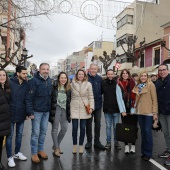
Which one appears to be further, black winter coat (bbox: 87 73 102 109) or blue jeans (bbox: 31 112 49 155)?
black winter coat (bbox: 87 73 102 109)

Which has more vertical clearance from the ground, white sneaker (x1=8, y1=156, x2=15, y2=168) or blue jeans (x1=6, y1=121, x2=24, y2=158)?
blue jeans (x1=6, y1=121, x2=24, y2=158)

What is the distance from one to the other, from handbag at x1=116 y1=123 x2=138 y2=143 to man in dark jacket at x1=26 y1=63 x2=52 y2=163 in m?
1.78

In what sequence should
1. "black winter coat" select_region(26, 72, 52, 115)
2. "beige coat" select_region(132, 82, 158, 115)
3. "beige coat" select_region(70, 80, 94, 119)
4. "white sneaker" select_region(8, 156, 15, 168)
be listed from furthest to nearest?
"beige coat" select_region(70, 80, 94, 119) < "beige coat" select_region(132, 82, 158, 115) < "black winter coat" select_region(26, 72, 52, 115) < "white sneaker" select_region(8, 156, 15, 168)

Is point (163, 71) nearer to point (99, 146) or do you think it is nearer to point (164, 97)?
point (164, 97)

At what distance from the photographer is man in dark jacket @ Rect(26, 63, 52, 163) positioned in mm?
5078

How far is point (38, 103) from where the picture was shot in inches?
202

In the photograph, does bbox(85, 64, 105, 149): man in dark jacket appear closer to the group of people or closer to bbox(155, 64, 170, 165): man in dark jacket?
the group of people

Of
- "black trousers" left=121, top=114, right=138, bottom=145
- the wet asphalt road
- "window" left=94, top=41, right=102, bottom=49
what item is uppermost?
"window" left=94, top=41, right=102, bottom=49

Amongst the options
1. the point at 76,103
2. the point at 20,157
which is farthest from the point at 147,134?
the point at 20,157

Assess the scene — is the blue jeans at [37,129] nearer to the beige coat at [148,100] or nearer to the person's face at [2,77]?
the person's face at [2,77]

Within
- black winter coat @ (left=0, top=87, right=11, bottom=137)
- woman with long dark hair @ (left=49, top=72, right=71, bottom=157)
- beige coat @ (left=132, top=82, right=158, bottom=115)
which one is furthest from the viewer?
woman with long dark hair @ (left=49, top=72, right=71, bottom=157)

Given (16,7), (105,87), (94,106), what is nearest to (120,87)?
(105,87)

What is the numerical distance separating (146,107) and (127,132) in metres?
0.85


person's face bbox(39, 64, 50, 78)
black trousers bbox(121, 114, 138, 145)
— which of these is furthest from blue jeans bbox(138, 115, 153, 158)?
person's face bbox(39, 64, 50, 78)
